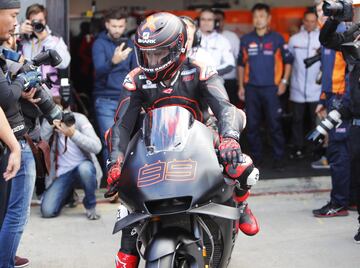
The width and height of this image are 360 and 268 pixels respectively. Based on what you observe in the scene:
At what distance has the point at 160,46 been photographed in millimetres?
4223

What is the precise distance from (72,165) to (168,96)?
267 cm

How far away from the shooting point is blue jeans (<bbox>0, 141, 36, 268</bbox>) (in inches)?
188

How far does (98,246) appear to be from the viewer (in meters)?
6.13

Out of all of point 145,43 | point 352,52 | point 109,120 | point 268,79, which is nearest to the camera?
point 145,43

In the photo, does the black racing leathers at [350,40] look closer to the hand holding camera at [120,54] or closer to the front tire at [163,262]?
the hand holding camera at [120,54]

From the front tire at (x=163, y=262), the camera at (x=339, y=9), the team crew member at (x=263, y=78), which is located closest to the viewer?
the front tire at (x=163, y=262)

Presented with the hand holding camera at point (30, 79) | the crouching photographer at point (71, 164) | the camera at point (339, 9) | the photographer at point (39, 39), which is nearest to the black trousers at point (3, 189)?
the hand holding camera at point (30, 79)

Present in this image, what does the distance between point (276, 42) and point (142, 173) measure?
5.36 metres

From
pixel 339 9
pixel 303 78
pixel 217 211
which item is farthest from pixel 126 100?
pixel 303 78

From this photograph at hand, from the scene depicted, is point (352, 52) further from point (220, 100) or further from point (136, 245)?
point (136, 245)

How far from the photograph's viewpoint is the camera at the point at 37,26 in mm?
6941

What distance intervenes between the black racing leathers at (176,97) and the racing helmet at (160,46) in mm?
204

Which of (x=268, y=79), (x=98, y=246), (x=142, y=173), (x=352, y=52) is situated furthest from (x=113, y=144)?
(x=268, y=79)

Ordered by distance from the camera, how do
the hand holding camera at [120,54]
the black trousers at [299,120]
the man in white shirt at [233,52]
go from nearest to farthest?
the hand holding camera at [120,54], the black trousers at [299,120], the man in white shirt at [233,52]
